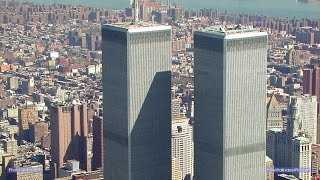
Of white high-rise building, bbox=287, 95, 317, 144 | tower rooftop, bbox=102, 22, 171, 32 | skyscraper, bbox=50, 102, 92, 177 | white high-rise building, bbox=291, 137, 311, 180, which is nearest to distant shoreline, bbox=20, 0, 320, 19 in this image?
white high-rise building, bbox=287, 95, 317, 144

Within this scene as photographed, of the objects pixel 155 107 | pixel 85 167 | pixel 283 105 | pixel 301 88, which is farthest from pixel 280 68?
pixel 155 107

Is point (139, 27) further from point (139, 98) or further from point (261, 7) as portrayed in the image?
point (261, 7)

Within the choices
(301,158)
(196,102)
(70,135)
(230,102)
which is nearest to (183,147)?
(301,158)

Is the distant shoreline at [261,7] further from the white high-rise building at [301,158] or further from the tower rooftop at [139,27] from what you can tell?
the tower rooftop at [139,27]

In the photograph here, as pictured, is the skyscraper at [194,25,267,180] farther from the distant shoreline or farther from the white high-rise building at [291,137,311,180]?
the distant shoreline

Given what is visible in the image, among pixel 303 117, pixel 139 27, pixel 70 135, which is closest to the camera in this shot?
pixel 139 27

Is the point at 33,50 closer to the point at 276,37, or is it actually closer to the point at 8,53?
the point at 8,53
